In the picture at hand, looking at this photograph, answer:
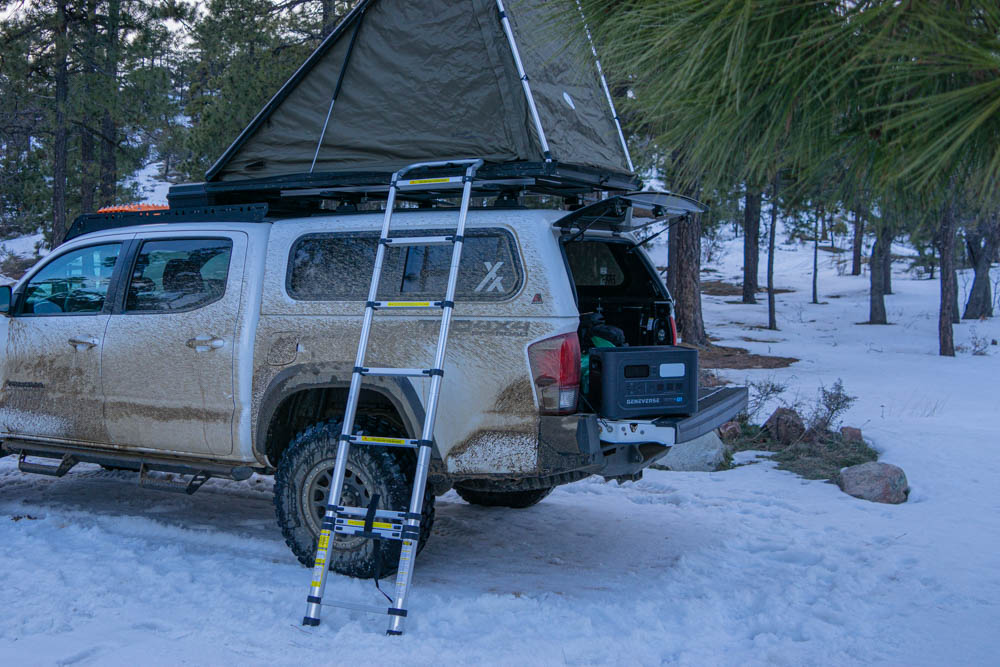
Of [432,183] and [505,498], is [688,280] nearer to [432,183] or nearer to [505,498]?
[505,498]

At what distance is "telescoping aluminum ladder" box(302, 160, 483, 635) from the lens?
4.34 metres

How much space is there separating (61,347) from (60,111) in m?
15.0

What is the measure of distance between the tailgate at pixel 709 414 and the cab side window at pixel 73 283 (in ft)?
13.1

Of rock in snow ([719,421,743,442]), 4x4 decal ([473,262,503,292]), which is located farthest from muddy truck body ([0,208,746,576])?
rock in snow ([719,421,743,442])

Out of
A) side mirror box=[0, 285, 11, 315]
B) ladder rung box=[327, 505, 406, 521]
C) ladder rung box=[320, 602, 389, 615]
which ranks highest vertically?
side mirror box=[0, 285, 11, 315]

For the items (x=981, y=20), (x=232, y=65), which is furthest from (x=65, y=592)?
(x=232, y=65)

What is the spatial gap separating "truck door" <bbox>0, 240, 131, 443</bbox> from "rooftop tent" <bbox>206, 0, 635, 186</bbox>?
1.17 metres

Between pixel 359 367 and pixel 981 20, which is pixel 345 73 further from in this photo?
pixel 981 20

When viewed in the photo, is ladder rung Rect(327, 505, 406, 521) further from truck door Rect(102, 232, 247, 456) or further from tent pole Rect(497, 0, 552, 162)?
tent pole Rect(497, 0, 552, 162)

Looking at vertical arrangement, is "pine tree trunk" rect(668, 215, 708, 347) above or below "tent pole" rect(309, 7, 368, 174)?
below

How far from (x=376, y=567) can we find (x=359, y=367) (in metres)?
1.10

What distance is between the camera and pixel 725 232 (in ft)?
226

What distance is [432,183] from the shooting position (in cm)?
502

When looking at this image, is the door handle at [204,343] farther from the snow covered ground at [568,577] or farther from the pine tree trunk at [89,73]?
the pine tree trunk at [89,73]
